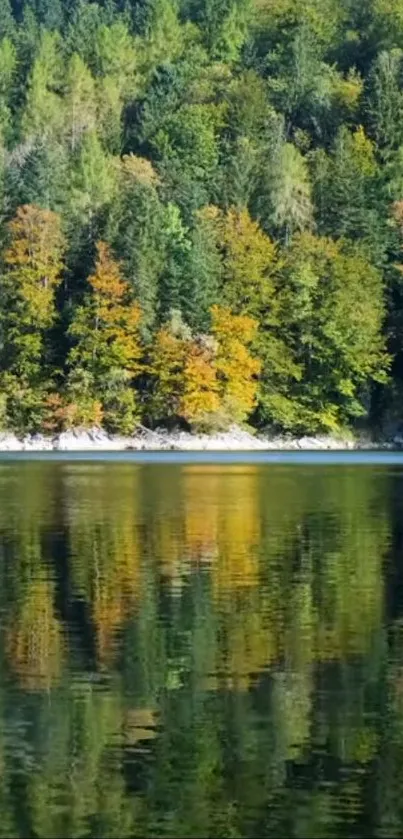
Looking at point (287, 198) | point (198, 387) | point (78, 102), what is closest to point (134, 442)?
point (198, 387)

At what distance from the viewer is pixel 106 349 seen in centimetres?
9594

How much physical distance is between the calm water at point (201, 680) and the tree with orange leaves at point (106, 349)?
187 ft

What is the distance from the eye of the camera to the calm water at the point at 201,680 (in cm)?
1338

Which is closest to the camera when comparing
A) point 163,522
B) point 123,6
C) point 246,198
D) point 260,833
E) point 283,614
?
point 260,833

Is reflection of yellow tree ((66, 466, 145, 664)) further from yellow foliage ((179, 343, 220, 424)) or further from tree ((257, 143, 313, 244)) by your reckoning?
tree ((257, 143, 313, 244))

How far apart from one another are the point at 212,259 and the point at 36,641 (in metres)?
81.2

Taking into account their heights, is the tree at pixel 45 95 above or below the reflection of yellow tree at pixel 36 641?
above

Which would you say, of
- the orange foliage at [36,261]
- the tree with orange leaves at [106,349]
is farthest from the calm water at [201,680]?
the orange foliage at [36,261]

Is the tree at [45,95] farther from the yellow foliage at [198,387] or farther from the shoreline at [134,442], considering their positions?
the shoreline at [134,442]

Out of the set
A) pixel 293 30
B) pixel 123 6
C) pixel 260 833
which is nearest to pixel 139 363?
pixel 293 30

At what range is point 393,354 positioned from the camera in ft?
331

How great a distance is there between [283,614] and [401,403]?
252 feet

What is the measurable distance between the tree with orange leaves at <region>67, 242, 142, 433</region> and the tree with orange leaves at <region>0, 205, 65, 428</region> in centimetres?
240

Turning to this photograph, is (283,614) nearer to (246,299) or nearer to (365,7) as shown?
(246,299)
